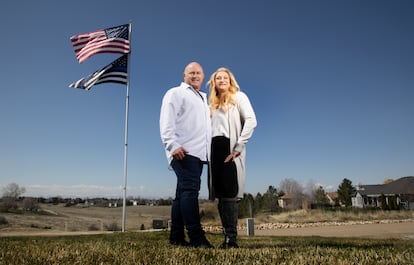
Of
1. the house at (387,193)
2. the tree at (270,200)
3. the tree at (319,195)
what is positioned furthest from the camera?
the tree at (319,195)

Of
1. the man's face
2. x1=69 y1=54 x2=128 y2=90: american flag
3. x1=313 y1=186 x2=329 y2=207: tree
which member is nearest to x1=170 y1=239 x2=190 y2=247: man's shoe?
the man's face

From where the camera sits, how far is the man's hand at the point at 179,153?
277cm

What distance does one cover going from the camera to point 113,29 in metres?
10.8

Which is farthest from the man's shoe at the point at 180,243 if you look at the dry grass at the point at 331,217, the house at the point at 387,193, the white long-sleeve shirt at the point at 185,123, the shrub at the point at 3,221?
the house at the point at 387,193

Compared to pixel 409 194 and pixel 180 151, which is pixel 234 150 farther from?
pixel 409 194

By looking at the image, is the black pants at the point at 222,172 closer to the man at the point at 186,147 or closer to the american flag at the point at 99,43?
the man at the point at 186,147

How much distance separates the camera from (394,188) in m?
47.6

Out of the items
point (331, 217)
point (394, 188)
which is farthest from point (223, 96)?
point (394, 188)

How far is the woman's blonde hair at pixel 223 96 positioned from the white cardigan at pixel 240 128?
0.19 ft

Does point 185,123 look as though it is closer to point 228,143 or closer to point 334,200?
point 228,143

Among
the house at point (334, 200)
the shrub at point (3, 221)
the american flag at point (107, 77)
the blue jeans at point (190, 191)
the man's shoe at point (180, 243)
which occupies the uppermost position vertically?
the american flag at point (107, 77)

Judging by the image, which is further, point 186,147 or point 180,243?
point 180,243

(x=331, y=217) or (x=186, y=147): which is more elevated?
(x=186, y=147)

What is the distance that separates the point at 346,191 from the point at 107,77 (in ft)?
145
